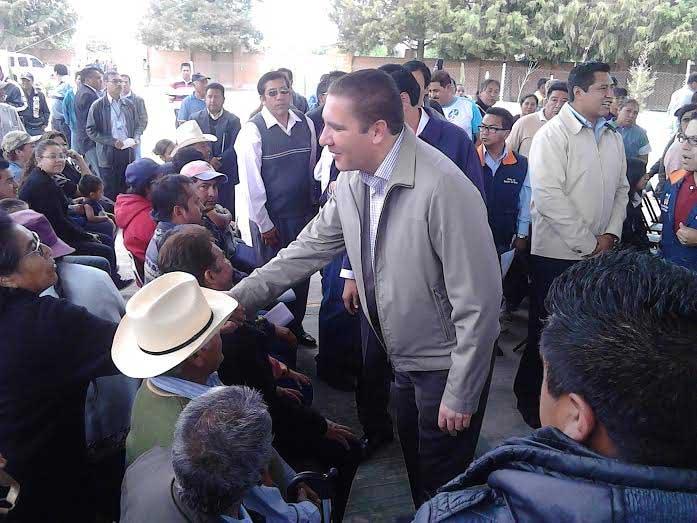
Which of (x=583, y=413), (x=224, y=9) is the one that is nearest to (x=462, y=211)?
(x=583, y=413)

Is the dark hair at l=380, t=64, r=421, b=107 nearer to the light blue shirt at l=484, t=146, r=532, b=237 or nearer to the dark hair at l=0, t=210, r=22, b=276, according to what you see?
the light blue shirt at l=484, t=146, r=532, b=237

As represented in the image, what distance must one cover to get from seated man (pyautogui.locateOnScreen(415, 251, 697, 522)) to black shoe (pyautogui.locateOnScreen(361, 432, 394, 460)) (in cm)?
215

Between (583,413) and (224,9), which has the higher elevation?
(224,9)

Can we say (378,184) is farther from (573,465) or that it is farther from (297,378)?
(573,465)

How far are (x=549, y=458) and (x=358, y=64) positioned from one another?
33130 millimetres

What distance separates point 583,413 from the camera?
0.87 meters

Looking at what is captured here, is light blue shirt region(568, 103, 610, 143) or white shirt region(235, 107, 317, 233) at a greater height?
light blue shirt region(568, 103, 610, 143)

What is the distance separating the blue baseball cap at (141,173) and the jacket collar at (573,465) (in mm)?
3276

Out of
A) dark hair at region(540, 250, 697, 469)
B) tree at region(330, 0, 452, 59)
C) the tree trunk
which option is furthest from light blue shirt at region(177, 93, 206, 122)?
the tree trunk

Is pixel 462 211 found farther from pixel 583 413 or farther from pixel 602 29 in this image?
pixel 602 29

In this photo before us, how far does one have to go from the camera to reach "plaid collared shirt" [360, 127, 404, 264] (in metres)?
1.98

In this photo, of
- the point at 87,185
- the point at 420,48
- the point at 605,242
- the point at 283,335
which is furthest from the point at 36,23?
the point at 605,242

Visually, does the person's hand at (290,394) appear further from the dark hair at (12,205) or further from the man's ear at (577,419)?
the dark hair at (12,205)

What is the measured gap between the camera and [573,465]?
78 centimetres
